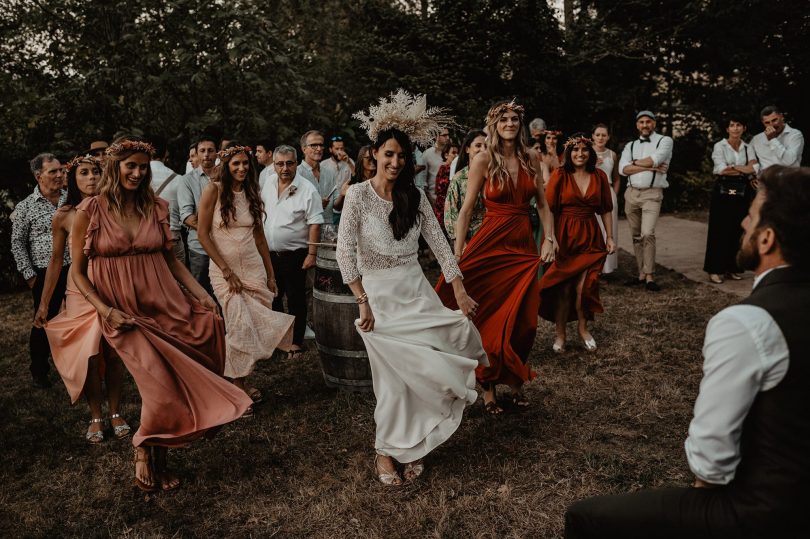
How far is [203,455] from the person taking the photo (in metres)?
4.59

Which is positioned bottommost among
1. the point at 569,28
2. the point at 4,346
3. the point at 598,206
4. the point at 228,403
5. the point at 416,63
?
the point at 4,346

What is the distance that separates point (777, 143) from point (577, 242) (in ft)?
13.5

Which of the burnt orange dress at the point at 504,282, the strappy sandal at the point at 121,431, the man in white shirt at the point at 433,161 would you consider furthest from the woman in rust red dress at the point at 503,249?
the man in white shirt at the point at 433,161

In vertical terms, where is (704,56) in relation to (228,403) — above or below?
above

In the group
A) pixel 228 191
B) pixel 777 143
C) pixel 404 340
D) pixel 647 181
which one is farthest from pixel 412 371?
pixel 777 143

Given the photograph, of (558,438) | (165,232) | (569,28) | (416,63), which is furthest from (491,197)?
(569,28)

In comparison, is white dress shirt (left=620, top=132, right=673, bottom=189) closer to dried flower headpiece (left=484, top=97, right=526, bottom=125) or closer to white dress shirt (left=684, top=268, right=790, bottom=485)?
dried flower headpiece (left=484, top=97, right=526, bottom=125)

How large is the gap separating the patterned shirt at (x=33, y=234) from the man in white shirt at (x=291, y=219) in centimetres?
182

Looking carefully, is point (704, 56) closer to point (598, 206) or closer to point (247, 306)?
point (598, 206)

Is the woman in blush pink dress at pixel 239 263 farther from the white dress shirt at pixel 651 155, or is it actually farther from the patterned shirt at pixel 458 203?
the white dress shirt at pixel 651 155

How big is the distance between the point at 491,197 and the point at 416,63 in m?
12.9

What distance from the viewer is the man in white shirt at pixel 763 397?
1926 mm

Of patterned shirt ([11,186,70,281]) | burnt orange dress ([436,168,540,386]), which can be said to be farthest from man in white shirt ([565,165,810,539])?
patterned shirt ([11,186,70,281])

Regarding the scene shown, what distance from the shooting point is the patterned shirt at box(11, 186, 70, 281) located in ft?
19.6
